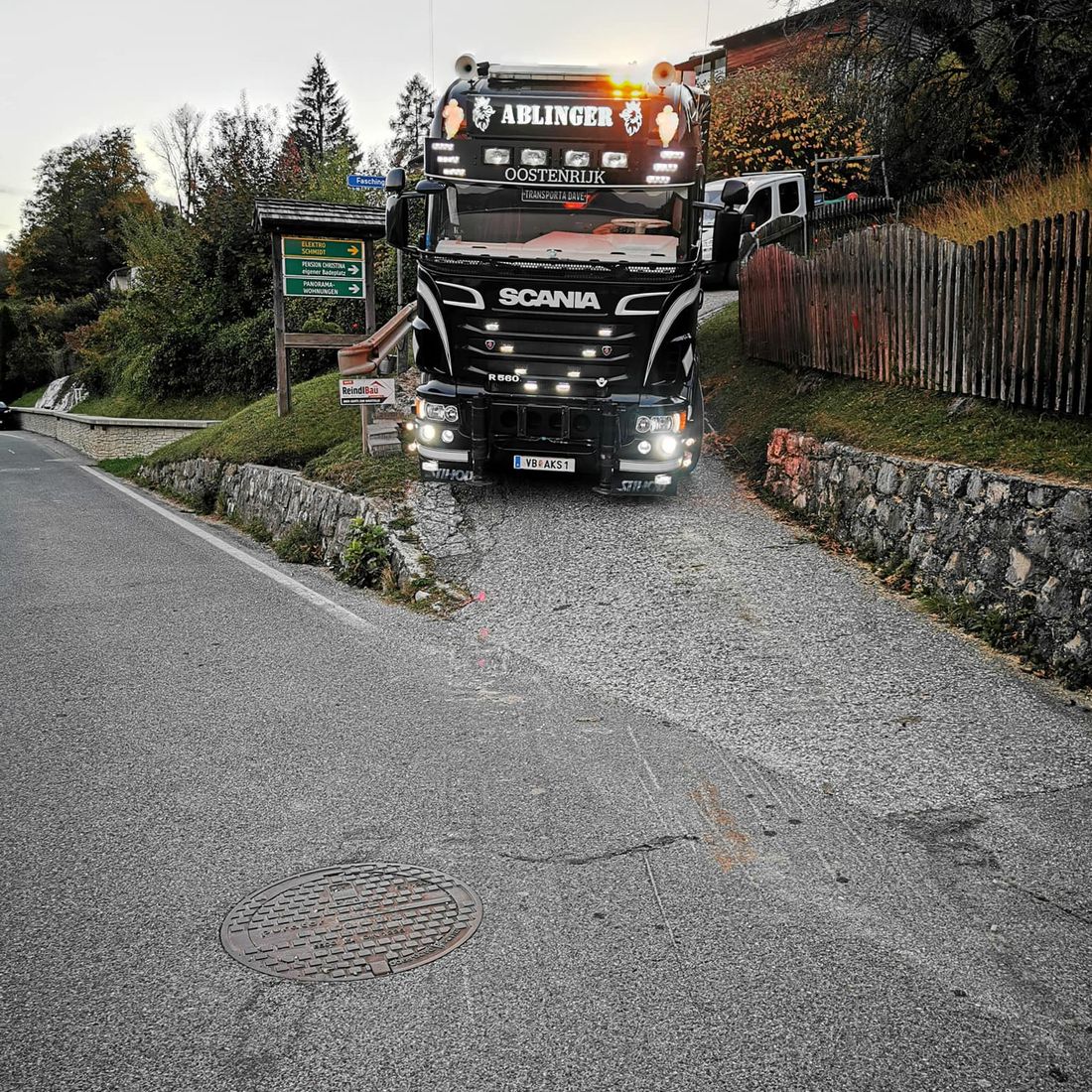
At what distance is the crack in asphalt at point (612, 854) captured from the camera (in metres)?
4.09

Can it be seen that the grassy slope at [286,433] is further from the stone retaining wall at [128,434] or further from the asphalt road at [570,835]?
the stone retaining wall at [128,434]

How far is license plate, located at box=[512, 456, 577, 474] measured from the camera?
9711 millimetres

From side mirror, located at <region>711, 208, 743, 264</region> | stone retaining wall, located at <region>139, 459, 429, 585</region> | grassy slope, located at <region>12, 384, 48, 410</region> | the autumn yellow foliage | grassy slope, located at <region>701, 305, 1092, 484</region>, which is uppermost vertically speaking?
the autumn yellow foliage

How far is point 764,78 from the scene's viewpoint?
28.4m

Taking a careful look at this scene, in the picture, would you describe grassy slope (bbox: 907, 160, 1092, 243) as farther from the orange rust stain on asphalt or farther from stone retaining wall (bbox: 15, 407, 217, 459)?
stone retaining wall (bbox: 15, 407, 217, 459)

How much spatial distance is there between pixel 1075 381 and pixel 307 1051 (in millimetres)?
7390

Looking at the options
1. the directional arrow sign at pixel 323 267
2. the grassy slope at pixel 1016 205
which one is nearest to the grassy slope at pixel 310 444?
the directional arrow sign at pixel 323 267

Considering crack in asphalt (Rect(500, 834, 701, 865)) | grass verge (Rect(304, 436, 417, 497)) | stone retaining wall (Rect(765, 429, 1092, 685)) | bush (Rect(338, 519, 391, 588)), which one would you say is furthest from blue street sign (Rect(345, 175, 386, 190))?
crack in asphalt (Rect(500, 834, 701, 865))

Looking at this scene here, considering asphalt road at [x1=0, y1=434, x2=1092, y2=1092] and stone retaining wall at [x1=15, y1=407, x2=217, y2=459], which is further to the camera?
stone retaining wall at [x1=15, y1=407, x2=217, y2=459]

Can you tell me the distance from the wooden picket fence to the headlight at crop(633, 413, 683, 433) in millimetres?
2670

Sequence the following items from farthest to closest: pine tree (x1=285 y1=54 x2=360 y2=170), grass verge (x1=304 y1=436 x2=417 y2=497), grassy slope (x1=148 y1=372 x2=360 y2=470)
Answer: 1. pine tree (x1=285 y1=54 x2=360 y2=170)
2. grassy slope (x1=148 y1=372 x2=360 y2=470)
3. grass verge (x1=304 y1=436 x2=417 y2=497)

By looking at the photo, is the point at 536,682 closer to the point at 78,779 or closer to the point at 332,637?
the point at 332,637

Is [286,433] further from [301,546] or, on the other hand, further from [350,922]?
[350,922]

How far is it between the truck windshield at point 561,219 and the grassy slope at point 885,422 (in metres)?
2.61
